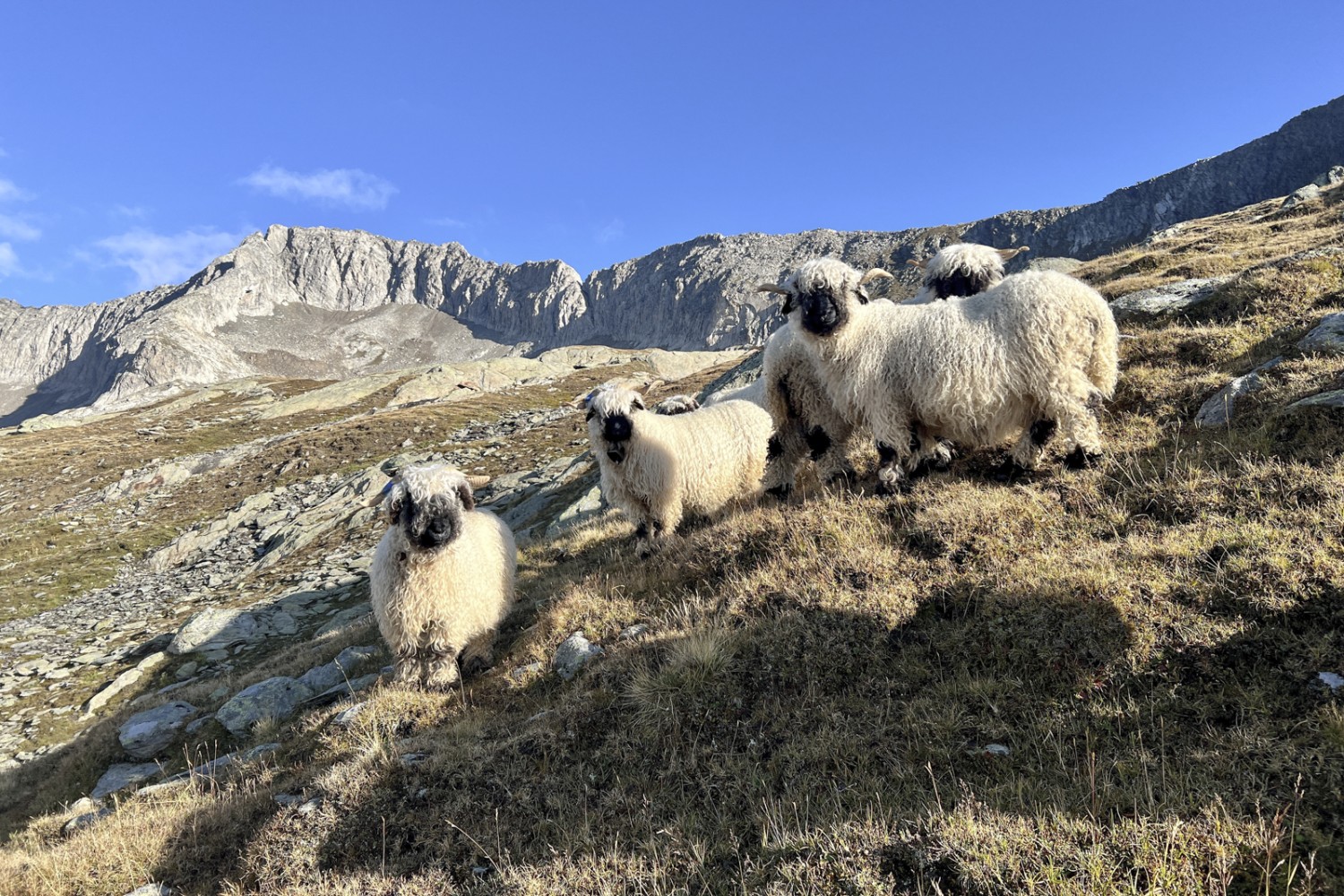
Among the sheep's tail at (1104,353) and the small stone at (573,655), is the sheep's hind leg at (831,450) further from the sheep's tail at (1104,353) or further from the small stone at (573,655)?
Result: the small stone at (573,655)

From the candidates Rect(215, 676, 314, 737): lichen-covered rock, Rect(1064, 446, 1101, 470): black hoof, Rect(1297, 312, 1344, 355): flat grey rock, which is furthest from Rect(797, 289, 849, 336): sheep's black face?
Rect(215, 676, 314, 737): lichen-covered rock

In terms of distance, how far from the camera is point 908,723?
3748 millimetres

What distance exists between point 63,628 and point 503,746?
87.5ft

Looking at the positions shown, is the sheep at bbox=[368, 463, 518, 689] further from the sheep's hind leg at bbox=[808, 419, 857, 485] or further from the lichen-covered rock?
the sheep's hind leg at bbox=[808, 419, 857, 485]

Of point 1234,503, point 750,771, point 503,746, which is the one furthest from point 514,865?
point 1234,503

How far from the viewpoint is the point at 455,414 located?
48.2 meters

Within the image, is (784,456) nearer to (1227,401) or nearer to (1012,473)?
(1012,473)

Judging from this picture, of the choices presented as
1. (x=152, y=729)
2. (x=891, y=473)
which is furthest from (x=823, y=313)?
(x=152, y=729)

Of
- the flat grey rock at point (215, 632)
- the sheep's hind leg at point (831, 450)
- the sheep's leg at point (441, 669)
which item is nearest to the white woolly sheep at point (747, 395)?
the sheep's hind leg at point (831, 450)

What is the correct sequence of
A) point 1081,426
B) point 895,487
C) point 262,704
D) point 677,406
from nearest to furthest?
1. point 1081,426
2. point 895,487
3. point 262,704
4. point 677,406

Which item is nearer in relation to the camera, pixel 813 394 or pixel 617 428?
pixel 617 428

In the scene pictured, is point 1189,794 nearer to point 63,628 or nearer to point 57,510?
point 63,628

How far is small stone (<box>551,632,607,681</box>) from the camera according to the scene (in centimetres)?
587

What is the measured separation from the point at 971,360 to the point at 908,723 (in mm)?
3733
